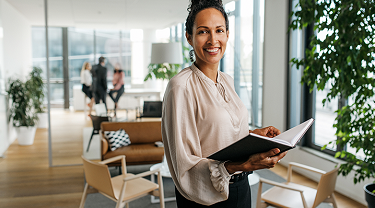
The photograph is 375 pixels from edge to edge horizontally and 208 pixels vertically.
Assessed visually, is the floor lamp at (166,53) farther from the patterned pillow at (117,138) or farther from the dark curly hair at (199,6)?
the dark curly hair at (199,6)

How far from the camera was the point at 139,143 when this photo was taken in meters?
4.28

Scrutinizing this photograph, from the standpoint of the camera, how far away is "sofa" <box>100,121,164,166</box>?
12.5 feet

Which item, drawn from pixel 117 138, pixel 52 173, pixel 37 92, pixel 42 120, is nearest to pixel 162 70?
pixel 117 138

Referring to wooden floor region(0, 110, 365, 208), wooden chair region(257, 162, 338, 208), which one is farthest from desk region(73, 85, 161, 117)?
wooden chair region(257, 162, 338, 208)

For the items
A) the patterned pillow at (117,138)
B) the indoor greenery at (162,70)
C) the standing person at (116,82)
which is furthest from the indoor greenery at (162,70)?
the patterned pillow at (117,138)

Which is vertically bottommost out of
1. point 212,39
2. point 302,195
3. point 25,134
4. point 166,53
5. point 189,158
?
point 25,134

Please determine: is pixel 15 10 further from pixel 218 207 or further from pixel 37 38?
pixel 218 207

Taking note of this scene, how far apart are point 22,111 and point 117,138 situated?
2.49 metres

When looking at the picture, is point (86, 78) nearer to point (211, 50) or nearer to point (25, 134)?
point (25, 134)

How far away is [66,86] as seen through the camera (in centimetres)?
452

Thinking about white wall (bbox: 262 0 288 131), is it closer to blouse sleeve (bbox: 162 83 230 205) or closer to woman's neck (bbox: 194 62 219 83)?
woman's neck (bbox: 194 62 219 83)

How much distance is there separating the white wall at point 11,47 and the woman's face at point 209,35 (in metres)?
4.30

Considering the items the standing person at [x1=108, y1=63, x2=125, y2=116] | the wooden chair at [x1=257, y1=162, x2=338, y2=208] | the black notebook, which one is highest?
the standing person at [x1=108, y1=63, x2=125, y2=116]

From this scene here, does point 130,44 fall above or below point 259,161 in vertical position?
above
